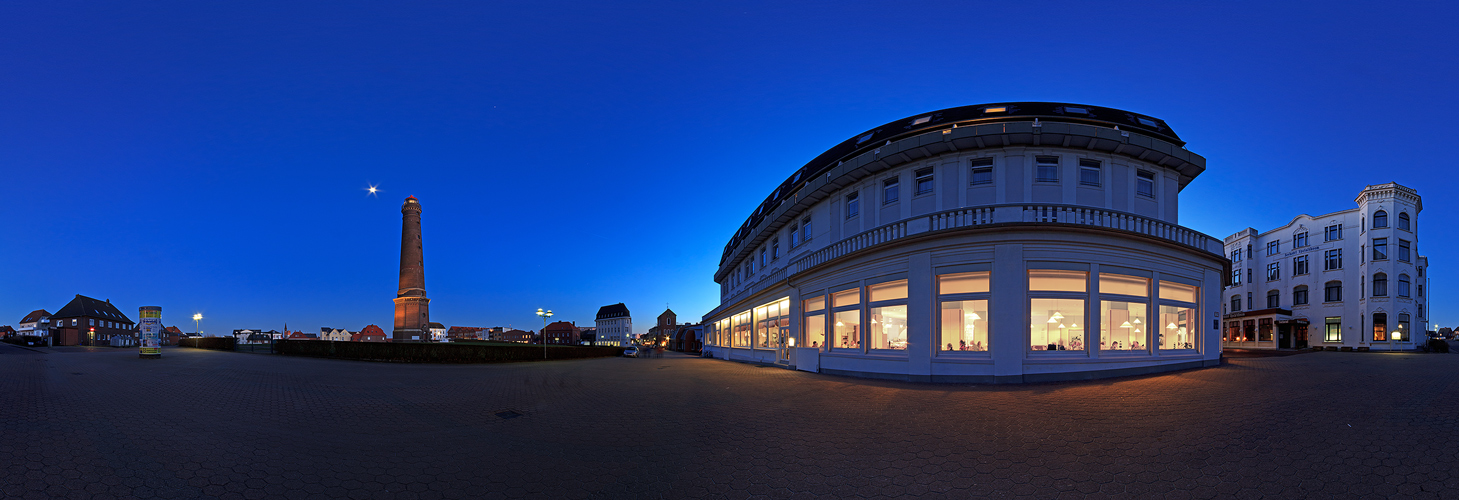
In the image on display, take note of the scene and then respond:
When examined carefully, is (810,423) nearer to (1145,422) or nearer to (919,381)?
(1145,422)

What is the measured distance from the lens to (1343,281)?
4250 cm

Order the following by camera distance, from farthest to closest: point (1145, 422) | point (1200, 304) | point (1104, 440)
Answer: point (1200, 304) → point (1145, 422) → point (1104, 440)

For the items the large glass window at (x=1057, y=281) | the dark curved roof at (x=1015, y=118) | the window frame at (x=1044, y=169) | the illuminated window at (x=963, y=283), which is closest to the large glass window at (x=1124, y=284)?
the large glass window at (x=1057, y=281)

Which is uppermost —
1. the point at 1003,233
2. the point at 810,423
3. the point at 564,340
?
the point at 1003,233

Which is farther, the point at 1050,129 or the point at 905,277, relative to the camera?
the point at 905,277

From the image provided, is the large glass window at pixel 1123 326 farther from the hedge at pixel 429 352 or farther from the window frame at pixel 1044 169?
the hedge at pixel 429 352

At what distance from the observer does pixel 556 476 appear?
19.9 feet

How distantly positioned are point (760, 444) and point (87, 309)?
116387 mm

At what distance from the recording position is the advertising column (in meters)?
29.9

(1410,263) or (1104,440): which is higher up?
(1410,263)

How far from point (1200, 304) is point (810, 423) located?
57.3 feet

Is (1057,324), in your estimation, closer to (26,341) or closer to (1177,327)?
(1177,327)

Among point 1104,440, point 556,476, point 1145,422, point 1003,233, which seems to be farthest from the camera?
point 1003,233

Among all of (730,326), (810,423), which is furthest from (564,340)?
(810,423)
